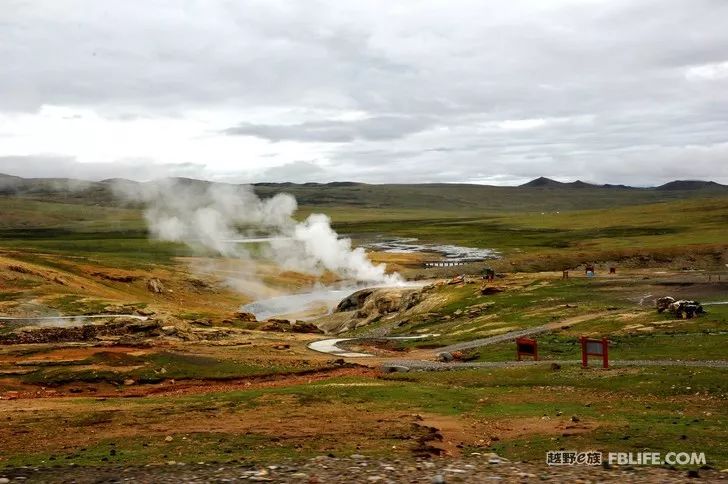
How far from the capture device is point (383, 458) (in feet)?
64.0

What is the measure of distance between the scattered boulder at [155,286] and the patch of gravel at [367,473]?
97705mm

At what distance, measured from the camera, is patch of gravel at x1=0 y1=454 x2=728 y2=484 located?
1664cm

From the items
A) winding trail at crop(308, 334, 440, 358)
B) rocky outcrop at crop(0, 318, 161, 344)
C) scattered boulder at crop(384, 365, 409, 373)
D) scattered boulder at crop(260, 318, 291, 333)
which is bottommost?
scattered boulder at crop(260, 318, 291, 333)

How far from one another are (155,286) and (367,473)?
103m

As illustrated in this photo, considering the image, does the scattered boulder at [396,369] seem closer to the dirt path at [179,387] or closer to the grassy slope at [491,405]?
the dirt path at [179,387]

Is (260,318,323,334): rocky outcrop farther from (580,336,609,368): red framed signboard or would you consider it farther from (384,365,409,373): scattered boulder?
(580,336,609,368): red framed signboard

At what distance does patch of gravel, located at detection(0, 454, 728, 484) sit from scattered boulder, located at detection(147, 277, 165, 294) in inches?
3847

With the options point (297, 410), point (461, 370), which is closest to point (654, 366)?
point (461, 370)

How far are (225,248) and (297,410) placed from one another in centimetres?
15555

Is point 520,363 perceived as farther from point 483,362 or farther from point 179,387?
point 179,387

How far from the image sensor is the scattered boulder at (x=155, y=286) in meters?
114

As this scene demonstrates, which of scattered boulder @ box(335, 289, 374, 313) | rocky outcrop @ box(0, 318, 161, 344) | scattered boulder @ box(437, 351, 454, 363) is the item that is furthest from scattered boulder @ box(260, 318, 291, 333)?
scattered boulder @ box(437, 351, 454, 363)

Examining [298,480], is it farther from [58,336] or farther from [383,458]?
Result: [58,336]

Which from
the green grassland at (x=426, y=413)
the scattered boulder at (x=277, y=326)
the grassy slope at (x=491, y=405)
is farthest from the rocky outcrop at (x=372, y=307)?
the green grassland at (x=426, y=413)
